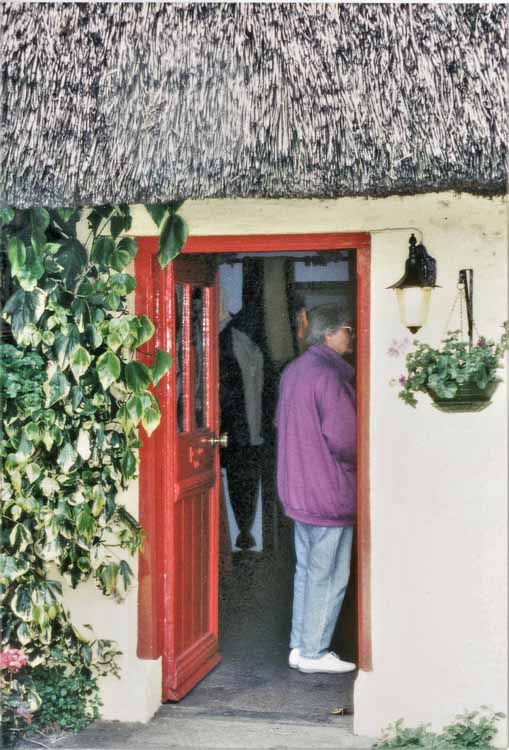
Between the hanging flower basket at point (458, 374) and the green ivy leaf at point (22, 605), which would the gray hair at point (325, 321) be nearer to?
the hanging flower basket at point (458, 374)

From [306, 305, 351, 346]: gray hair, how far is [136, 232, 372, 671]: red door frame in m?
0.88

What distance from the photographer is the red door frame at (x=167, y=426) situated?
16.1ft

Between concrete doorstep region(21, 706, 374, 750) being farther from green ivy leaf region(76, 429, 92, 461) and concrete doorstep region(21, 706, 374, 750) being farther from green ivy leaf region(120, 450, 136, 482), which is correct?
green ivy leaf region(76, 429, 92, 461)

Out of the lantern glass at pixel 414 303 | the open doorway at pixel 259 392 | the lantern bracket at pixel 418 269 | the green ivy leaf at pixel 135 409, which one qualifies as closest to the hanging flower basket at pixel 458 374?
the lantern glass at pixel 414 303

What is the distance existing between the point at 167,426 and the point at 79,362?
74 cm

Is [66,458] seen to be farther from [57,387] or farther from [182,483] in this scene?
[182,483]

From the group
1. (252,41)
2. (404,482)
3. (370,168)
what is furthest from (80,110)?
(404,482)

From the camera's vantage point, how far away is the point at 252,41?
4609 millimetres

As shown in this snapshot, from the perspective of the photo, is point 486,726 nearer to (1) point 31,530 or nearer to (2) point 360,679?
(2) point 360,679

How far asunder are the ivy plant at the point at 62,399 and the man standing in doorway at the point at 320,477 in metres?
1.16

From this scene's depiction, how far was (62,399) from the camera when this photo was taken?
4.71 m

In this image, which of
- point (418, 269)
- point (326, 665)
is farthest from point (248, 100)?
point (326, 665)

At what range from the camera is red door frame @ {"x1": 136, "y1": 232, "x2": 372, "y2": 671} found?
193 inches

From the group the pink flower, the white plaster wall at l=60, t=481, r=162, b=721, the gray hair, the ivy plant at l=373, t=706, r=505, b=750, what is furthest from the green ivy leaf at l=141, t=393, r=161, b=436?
the ivy plant at l=373, t=706, r=505, b=750
